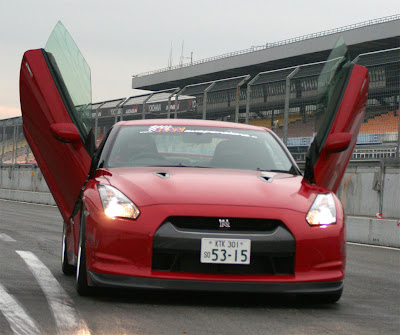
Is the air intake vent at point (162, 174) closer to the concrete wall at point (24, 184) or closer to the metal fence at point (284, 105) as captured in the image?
the metal fence at point (284, 105)

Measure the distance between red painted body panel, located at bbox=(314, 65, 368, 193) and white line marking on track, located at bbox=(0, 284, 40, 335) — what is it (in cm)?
262

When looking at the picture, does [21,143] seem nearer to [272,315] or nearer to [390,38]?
[272,315]

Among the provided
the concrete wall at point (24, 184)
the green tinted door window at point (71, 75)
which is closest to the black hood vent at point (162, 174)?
the green tinted door window at point (71, 75)

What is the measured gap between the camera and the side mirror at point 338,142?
644cm

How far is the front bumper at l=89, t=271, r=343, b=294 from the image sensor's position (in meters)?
5.26

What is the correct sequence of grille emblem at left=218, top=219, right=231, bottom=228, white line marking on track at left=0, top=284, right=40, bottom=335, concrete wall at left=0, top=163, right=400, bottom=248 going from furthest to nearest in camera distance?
concrete wall at left=0, top=163, right=400, bottom=248, grille emblem at left=218, top=219, right=231, bottom=228, white line marking on track at left=0, top=284, right=40, bottom=335

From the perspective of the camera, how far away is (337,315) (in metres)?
5.34

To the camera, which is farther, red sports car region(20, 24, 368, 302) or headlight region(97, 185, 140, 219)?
headlight region(97, 185, 140, 219)

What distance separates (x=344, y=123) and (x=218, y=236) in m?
2.08

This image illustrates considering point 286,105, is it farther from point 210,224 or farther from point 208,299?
point 210,224

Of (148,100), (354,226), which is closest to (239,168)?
(354,226)

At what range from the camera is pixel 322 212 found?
18.6 ft

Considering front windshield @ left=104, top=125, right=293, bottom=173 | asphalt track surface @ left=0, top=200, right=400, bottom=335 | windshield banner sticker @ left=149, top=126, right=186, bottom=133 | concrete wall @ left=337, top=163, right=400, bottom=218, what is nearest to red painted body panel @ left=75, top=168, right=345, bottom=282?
asphalt track surface @ left=0, top=200, right=400, bottom=335

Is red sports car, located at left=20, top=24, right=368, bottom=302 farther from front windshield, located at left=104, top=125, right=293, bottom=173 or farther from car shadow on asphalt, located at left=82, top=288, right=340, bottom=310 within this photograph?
car shadow on asphalt, located at left=82, top=288, right=340, bottom=310
